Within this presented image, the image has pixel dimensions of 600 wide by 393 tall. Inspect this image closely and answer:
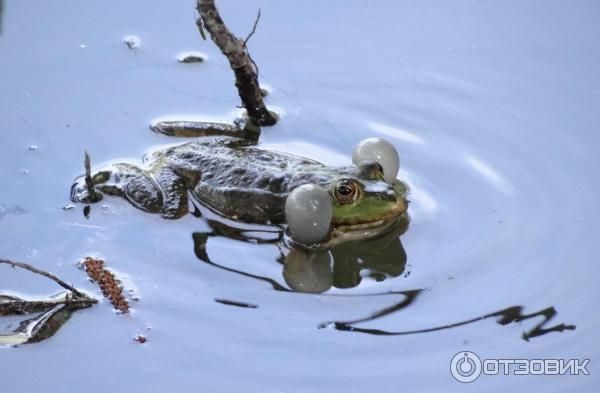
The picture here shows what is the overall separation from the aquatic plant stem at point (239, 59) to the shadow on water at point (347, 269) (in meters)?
0.89

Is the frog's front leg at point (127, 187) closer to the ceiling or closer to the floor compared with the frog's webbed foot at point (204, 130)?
closer to the floor

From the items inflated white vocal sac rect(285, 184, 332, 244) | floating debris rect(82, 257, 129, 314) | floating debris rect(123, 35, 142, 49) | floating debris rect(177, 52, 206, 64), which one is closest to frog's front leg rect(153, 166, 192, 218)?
floating debris rect(82, 257, 129, 314)

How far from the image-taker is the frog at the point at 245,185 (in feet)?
15.1

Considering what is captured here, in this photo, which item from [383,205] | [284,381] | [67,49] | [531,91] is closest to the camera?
[284,381]

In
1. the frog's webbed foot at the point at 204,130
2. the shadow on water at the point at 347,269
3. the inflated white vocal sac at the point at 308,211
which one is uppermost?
the frog's webbed foot at the point at 204,130

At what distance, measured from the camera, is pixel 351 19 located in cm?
636

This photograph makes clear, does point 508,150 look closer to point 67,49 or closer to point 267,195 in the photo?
point 267,195

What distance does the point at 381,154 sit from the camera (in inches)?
187

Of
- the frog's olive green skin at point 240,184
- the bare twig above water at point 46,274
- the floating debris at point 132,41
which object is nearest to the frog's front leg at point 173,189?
the frog's olive green skin at point 240,184

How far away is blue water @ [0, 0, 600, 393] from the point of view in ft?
13.0

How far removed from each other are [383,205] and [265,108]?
1.21 metres

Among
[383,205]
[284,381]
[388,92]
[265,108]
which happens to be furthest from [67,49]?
[284,381]

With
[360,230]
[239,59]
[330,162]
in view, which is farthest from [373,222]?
[239,59]

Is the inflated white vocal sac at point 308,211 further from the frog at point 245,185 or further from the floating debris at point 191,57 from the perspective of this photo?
the floating debris at point 191,57
